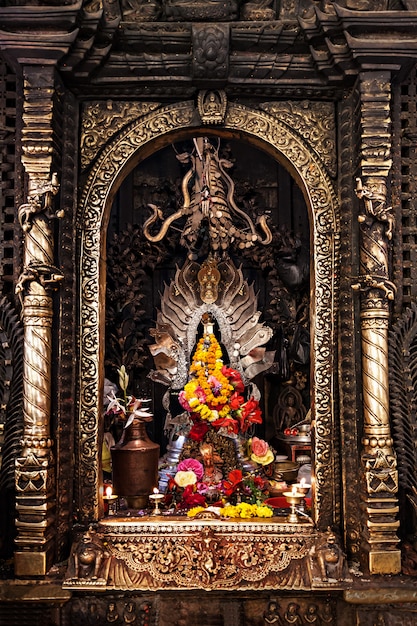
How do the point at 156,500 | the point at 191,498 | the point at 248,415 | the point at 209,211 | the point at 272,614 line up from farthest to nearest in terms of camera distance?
1. the point at 209,211
2. the point at 248,415
3. the point at 191,498
4. the point at 156,500
5. the point at 272,614

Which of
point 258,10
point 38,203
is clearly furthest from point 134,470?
point 258,10

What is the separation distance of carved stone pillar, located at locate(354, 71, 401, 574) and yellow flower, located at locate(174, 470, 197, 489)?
4.26ft

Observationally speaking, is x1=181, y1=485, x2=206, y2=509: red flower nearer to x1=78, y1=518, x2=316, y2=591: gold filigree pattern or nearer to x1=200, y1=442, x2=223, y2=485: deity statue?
x1=200, y1=442, x2=223, y2=485: deity statue

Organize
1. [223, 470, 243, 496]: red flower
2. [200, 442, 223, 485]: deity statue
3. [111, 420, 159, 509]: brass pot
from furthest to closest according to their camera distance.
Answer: [200, 442, 223, 485]: deity statue
[223, 470, 243, 496]: red flower
[111, 420, 159, 509]: brass pot

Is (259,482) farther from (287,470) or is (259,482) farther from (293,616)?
(293,616)

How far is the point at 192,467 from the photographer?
4.59m

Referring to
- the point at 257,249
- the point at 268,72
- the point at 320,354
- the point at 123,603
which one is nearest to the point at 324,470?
the point at 320,354

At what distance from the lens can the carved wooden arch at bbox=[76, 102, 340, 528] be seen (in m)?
4.16

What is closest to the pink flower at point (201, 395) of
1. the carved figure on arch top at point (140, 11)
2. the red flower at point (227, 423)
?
the red flower at point (227, 423)

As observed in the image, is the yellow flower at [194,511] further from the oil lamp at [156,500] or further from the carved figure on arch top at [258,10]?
the carved figure on arch top at [258,10]

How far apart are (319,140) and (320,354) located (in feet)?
5.13

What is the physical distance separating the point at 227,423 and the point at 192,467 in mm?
437

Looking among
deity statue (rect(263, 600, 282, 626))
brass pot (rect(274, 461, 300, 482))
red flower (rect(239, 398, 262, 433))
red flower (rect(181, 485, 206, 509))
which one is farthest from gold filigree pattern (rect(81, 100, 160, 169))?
deity statue (rect(263, 600, 282, 626))

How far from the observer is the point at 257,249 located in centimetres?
542
